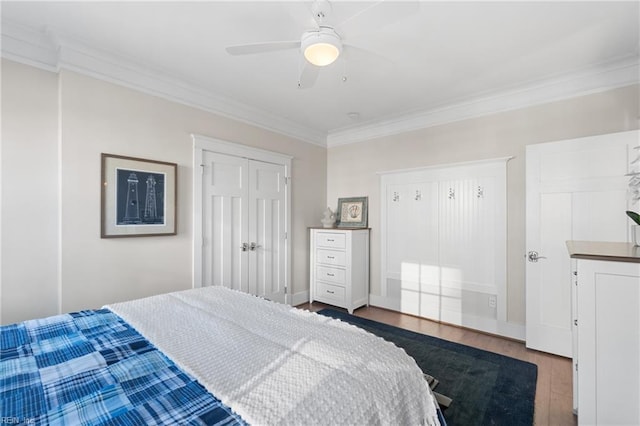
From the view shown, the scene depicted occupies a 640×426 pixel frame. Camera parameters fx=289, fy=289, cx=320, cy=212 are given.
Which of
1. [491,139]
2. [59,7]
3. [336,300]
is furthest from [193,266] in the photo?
[491,139]

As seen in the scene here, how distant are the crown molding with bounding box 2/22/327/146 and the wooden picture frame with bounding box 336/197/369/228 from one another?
76.6 inches

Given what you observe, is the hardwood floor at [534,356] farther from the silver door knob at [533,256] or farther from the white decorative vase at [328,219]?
the white decorative vase at [328,219]

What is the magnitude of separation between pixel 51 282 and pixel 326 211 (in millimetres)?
3149

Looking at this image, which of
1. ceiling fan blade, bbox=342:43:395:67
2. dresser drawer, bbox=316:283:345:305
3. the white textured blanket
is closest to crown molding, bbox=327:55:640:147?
ceiling fan blade, bbox=342:43:395:67

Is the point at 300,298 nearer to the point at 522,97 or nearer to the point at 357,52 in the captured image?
the point at 357,52

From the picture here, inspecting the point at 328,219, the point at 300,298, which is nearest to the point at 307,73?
the point at 328,219

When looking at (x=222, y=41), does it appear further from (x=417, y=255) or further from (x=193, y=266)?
(x=417, y=255)

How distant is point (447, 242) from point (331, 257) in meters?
1.53

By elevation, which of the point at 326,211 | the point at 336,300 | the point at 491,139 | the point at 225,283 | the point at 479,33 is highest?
the point at 479,33

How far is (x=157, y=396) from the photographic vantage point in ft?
3.18

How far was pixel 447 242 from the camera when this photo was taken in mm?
3506

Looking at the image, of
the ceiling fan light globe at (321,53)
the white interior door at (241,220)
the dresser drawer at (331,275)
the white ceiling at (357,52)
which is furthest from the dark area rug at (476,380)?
the white ceiling at (357,52)

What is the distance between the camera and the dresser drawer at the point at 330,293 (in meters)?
3.98

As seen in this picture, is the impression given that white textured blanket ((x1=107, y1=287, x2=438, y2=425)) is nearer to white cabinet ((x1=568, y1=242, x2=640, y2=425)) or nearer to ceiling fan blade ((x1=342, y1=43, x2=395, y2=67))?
white cabinet ((x1=568, y1=242, x2=640, y2=425))
